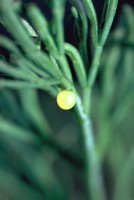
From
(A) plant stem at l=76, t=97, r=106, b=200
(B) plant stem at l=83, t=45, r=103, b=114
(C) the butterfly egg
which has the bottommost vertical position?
(A) plant stem at l=76, t=97, r=106, b=200

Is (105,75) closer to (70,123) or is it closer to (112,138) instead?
(112,138)

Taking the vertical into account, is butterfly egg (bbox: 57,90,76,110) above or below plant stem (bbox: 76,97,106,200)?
above

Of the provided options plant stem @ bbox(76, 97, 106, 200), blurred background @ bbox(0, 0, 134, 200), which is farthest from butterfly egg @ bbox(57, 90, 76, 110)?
blurred background @ bbox(0, 0, 134, 200)

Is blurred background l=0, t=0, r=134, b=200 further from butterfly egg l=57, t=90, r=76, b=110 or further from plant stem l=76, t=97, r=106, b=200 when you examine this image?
butterfly egg l=57, t=90, r=76, b=110

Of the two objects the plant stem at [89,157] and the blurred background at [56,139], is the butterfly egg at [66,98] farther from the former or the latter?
the blurred background at [56,139]

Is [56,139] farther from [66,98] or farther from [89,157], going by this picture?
[66,98]

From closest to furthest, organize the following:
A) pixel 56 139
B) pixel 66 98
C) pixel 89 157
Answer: pixel 66 98, pixel 89 157, pixel 56 139

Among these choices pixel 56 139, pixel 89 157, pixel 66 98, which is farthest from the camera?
pixel 56 139

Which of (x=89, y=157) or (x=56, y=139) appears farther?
(x=56, y=139)

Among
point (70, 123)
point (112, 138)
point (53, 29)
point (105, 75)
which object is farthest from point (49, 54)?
point (70, 123)

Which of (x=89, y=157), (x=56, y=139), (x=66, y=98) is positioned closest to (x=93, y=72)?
(x=66, y=98)

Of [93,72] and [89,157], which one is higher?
[93,72]
